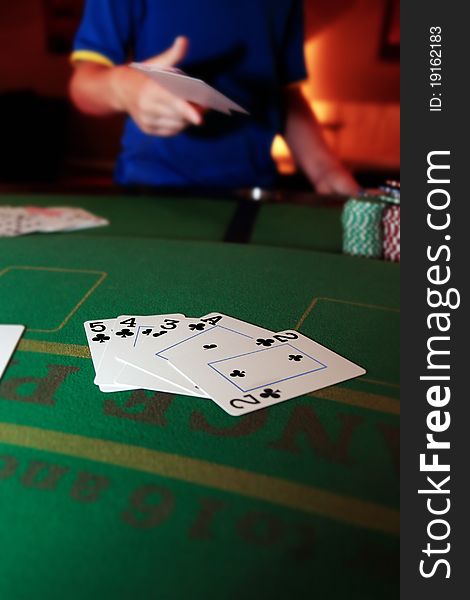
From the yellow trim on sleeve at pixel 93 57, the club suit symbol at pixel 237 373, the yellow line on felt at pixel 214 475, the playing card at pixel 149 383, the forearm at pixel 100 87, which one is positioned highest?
the yellow trim on sleeve at pixel 93 57

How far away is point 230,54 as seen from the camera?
239cm

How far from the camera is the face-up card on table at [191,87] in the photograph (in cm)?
123

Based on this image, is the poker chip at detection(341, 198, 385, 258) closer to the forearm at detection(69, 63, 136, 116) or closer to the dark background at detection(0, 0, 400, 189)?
the forearm at detection(69, 63, 136, 116)

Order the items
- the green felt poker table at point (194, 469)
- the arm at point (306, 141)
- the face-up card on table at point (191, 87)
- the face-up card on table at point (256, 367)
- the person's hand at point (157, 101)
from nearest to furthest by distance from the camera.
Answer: the green felt poker table at point (194, 469), the face-up card on table at point (256, 367), the face-up card on table at point (191, 87), the person's hand at point (157, 101), the arm at point (306, 141)

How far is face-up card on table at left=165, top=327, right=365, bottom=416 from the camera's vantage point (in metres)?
0.80

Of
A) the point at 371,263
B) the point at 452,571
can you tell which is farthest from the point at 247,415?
the point at 371,263

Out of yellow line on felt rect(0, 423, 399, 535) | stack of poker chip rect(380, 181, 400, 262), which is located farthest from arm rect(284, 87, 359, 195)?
yellow line on felt rect(0, 423, 399, 535)

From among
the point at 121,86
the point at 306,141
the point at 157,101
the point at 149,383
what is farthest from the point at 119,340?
the point at 306,141

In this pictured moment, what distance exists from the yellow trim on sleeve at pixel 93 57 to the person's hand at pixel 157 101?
307mm

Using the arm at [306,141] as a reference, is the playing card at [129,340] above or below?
below

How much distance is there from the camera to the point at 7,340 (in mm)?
962

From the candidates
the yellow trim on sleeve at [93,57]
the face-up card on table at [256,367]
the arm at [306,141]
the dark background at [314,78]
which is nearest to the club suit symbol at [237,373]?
the face-up card on table at [256,367]

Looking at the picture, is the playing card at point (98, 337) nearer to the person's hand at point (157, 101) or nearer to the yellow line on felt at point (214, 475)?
the yellow line on felt at point (214, 475)

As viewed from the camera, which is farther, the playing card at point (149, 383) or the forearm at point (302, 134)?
the forearm at point (302, 134)
